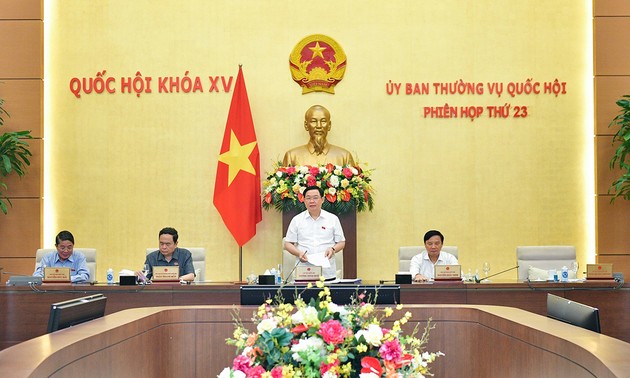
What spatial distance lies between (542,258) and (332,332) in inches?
205

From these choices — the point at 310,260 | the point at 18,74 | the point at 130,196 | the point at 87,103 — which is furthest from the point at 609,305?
the point at 18,74

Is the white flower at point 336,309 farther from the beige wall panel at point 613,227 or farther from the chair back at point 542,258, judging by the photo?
the beige wall panel at point 613,227

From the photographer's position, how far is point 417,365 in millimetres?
2496

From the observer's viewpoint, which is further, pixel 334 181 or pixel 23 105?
pixel 23 105

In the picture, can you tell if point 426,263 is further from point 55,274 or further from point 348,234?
point 55,274

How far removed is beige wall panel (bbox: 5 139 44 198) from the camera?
8.80 meters

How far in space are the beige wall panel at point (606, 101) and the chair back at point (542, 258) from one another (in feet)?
6.73

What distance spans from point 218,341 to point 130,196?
532 centimetres

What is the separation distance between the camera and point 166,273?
6.39 metres

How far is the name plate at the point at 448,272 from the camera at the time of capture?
6.37 m

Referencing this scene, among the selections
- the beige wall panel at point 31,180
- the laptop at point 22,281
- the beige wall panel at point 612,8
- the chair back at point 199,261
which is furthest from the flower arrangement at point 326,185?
the beige wall panel at point 612,8

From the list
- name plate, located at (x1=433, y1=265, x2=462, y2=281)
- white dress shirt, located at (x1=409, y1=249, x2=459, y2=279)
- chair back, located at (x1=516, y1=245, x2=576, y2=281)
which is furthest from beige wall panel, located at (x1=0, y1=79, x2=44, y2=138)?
chair back, located at (x1=516, y1=245, x2=576, y2=281)

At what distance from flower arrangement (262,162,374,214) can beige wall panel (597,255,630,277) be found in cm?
246

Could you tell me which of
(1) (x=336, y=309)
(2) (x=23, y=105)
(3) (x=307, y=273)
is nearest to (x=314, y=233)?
(3) (x=307, y=273)
